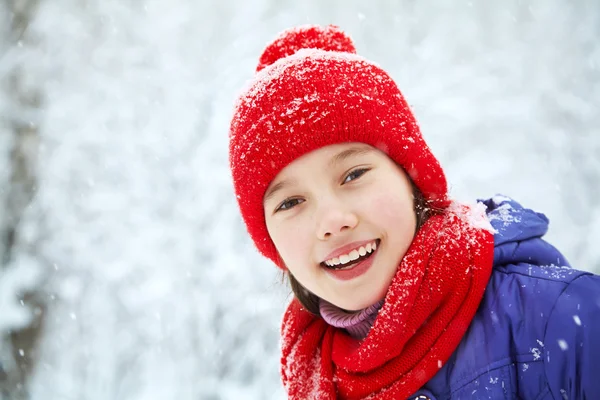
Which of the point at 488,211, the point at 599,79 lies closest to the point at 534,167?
the point at 599,79

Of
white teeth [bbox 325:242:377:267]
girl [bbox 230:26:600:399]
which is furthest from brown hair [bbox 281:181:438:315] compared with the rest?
white teeth [bbox 325:242:377:267]

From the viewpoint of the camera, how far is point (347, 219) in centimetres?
130

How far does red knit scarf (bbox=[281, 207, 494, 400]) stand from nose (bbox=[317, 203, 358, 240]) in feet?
0.65

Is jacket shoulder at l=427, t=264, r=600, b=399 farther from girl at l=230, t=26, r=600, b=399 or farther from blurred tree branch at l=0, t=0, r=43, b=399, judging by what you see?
blurred tree branch at l=0, t=0, r=43, b=399

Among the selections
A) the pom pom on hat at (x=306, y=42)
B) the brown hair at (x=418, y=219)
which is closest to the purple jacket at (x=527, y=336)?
the brown hair at (x=418, y=219)

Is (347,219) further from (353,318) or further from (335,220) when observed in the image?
(353,318)

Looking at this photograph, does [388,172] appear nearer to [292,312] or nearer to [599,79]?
[292,312]

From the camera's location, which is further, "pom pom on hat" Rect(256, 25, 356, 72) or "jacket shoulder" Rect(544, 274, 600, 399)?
"pom pom on hat" Rect(256, 25, 356, 72)

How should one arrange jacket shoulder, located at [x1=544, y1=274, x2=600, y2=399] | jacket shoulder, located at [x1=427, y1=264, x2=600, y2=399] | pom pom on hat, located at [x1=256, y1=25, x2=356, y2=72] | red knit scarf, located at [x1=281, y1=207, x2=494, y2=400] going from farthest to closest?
pom pom on hat, located at [x1=256, y1=25, x2=356, y2=72], red knit scarf, located at [x1=281, y1=207, x2=494, y2=400], jacket shoulder, located at [x1=427, y1=264, x2=600, y2=399], jacket shoulder, located at [x1=544, y1=274, x2=600, y2=399]

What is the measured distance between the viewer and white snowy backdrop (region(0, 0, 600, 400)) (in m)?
3.62

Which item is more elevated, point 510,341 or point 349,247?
point 349,247

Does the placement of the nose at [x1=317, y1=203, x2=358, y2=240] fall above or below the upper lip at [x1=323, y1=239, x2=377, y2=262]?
above

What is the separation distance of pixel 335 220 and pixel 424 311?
349 mm

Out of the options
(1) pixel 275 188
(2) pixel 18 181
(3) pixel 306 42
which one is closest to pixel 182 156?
(2) pixel 18 181
